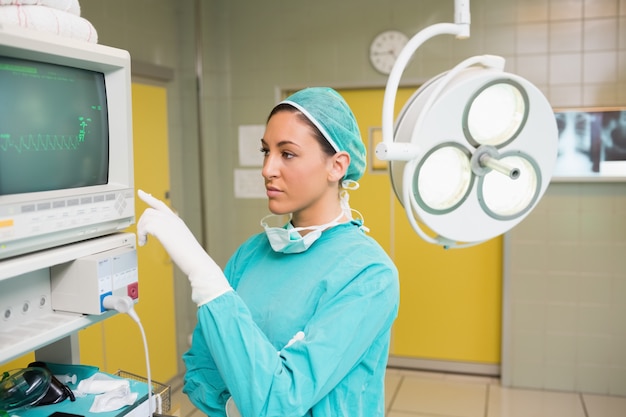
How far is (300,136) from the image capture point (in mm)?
1265

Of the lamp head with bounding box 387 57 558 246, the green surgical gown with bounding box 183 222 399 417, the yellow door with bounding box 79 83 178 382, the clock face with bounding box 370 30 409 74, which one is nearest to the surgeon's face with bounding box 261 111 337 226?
the green surgical gown with bounding box 183 222 399 417

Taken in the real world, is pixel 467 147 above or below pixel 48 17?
below

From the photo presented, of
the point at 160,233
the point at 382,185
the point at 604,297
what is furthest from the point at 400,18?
the point at 160,233

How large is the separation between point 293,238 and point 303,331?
219 mm

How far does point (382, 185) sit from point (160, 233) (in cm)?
285

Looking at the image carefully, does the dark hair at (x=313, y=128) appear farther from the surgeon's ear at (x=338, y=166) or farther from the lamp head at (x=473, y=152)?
the lamp head at (x=473, y=152)

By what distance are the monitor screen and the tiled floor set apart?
2.39 meters

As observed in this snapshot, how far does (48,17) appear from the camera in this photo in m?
1.03

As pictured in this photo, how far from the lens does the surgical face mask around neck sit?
4.32 ft

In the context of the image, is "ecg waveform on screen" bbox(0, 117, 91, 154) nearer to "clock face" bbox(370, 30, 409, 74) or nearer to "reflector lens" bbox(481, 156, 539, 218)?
"reflector lens" bbox(481, 156, 539, 218)

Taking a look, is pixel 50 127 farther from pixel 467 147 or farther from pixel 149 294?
pixel 149 294

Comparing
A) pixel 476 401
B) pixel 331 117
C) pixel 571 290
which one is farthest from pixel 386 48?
pixel 331 117

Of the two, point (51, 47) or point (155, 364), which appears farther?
point (155, 364)

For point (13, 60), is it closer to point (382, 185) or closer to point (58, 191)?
point (58, 191)
